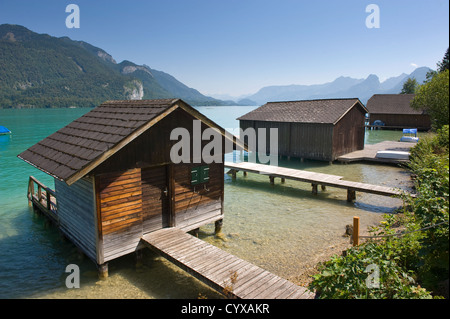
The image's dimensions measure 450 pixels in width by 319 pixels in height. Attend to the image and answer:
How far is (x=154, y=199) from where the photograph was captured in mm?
10570

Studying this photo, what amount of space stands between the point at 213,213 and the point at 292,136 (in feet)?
65.6

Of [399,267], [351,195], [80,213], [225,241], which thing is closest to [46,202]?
[80,213]

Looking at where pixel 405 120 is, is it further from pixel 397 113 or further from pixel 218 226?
pixel 218 226

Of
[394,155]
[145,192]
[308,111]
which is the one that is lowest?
[394,155]

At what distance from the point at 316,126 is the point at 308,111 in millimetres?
2606

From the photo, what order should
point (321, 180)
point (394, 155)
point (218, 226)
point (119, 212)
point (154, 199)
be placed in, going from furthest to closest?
point (394, 155), point (321, 180), point (218, 226), point (154, 199), point (119, 212)

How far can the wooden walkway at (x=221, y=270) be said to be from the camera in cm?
735

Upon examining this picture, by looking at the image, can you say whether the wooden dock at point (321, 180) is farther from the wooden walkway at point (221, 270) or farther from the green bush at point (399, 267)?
the wooden walkway at point (221, 270)

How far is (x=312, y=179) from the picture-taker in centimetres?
1978

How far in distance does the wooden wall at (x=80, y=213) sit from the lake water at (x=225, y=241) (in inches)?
38.7

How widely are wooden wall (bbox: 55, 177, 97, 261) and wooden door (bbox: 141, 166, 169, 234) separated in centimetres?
165

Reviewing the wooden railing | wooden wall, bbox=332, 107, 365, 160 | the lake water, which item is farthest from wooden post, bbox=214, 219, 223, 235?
wooden wall, bbox=332, 107, 365, 160

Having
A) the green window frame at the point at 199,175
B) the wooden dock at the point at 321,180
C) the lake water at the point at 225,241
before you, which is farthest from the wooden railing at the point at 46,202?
the wooden dock at the point at 321,180
